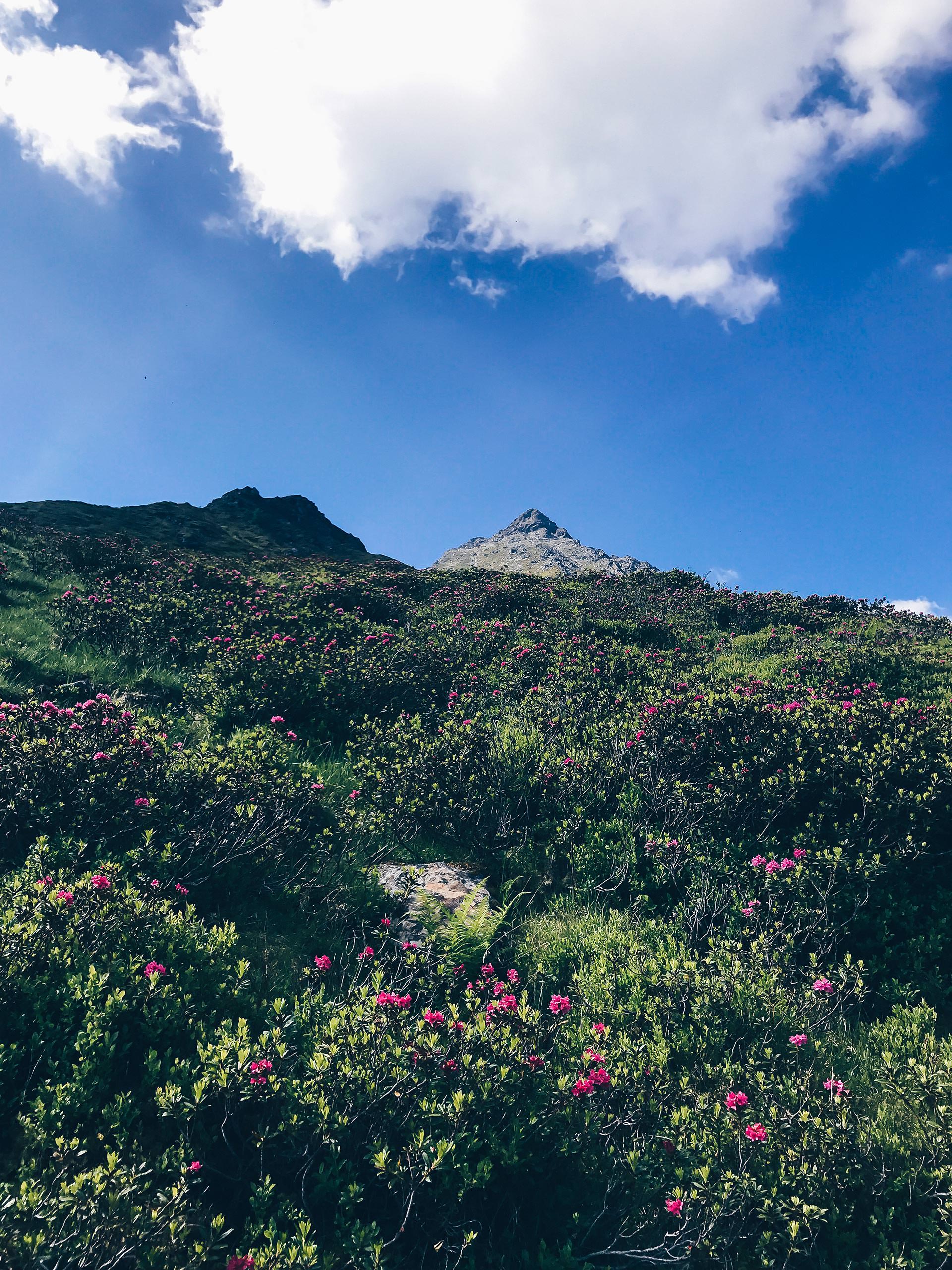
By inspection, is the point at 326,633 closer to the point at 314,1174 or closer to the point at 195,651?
the point at 195,651

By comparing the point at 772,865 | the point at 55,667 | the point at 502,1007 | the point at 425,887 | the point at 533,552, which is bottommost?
the point at 502,1007

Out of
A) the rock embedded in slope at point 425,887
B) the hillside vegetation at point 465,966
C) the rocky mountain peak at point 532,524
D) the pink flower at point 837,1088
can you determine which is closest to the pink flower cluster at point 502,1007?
the hillside vegetation at point 465,966

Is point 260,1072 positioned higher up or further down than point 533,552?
further down

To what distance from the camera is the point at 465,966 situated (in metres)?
5.98

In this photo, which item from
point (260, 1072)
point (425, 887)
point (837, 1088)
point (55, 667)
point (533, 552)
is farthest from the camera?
point (533, 552)

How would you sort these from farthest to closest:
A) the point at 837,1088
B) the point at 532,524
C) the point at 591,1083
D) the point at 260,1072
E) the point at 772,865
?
the point at 532,524
the point at 772,865
the point at 837,1088
the point at 591,1083
the point at 260,1072

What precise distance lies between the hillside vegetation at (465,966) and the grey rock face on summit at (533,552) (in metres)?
53.9

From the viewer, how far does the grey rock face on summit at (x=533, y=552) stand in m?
75.2

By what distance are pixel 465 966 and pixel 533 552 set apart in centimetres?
9308

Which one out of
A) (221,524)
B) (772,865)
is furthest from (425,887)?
(221,524)

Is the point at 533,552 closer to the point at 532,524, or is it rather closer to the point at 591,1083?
the point at 532,524

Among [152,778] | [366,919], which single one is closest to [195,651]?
[152,778]

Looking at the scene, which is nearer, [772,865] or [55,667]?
[772,865]

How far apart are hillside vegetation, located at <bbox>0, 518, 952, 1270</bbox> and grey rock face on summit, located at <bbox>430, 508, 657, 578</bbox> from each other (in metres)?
53.9
